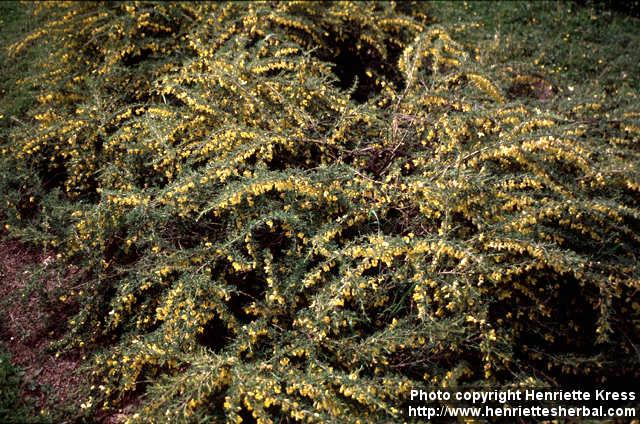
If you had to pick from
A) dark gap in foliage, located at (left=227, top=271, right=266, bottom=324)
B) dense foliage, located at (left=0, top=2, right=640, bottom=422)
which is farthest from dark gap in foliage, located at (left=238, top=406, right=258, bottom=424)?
dark gap in foliage, located at (left=227, top=271, right=266, bottom=324)

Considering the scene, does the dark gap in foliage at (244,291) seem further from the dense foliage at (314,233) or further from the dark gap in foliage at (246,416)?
the dark gap in foliage at (246,416)

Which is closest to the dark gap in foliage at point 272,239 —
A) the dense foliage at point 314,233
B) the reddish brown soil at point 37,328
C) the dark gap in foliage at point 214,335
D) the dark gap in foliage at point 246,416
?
the dense foliage at point 314,233

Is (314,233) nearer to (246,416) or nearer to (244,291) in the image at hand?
(244,291)

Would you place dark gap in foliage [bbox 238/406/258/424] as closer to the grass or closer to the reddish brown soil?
the reddish brown soil

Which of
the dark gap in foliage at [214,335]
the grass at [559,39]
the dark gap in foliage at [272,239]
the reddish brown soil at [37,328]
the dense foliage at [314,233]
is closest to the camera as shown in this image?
the dense foliage at [314,233]

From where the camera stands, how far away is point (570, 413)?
92.7 inches

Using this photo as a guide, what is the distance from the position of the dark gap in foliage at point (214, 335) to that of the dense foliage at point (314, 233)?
0.05 ft

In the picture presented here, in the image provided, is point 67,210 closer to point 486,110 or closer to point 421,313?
point 421,313

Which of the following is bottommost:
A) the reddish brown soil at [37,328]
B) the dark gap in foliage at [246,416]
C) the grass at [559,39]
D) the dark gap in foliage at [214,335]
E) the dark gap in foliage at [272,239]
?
the dark gap in foliage at [246,416]

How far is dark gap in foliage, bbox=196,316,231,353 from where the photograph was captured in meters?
3.01

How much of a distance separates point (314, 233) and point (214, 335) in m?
0.92

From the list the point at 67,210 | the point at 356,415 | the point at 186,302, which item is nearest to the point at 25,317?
the point at 67,210

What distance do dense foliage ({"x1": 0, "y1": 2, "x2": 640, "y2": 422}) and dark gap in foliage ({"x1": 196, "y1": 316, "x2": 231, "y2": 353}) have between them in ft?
0.05

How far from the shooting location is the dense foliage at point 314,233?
255 cm
